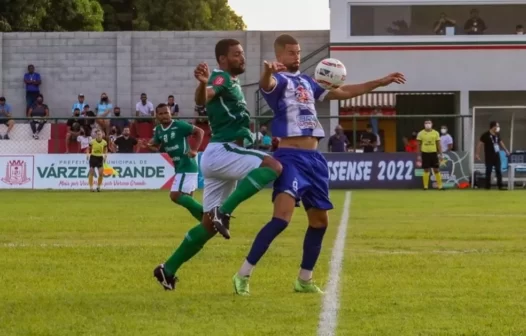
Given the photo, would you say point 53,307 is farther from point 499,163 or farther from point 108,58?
point 108,58

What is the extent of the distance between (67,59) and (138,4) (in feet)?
66.3

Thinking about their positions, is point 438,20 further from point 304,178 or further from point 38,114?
point 304,178

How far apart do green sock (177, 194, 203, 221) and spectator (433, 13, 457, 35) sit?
25549mm

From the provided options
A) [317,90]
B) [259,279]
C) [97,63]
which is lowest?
[259,279]

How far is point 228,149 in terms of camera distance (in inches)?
364

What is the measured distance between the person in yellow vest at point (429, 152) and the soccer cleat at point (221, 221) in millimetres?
24295

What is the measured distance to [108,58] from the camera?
42.2 m

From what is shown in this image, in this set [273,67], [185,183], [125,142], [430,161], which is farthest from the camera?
[125,142]

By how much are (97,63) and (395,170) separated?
13593 millimetres

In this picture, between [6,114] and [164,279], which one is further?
[6,114]

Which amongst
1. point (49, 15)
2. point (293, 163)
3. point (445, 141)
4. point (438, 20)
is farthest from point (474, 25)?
point (293, 163)

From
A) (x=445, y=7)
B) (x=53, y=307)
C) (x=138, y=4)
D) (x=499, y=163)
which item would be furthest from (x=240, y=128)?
(x=138, y=4)

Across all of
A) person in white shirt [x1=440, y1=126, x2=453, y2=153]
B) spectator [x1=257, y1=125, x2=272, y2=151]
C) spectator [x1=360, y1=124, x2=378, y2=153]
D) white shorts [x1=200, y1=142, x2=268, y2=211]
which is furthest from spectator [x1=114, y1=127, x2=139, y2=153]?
white shorts [x1=200, y1=142, x2=268, y2=211]

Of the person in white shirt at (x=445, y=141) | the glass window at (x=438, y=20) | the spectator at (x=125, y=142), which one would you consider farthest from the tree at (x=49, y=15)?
the person in white shirt at (x=445, y=141)
